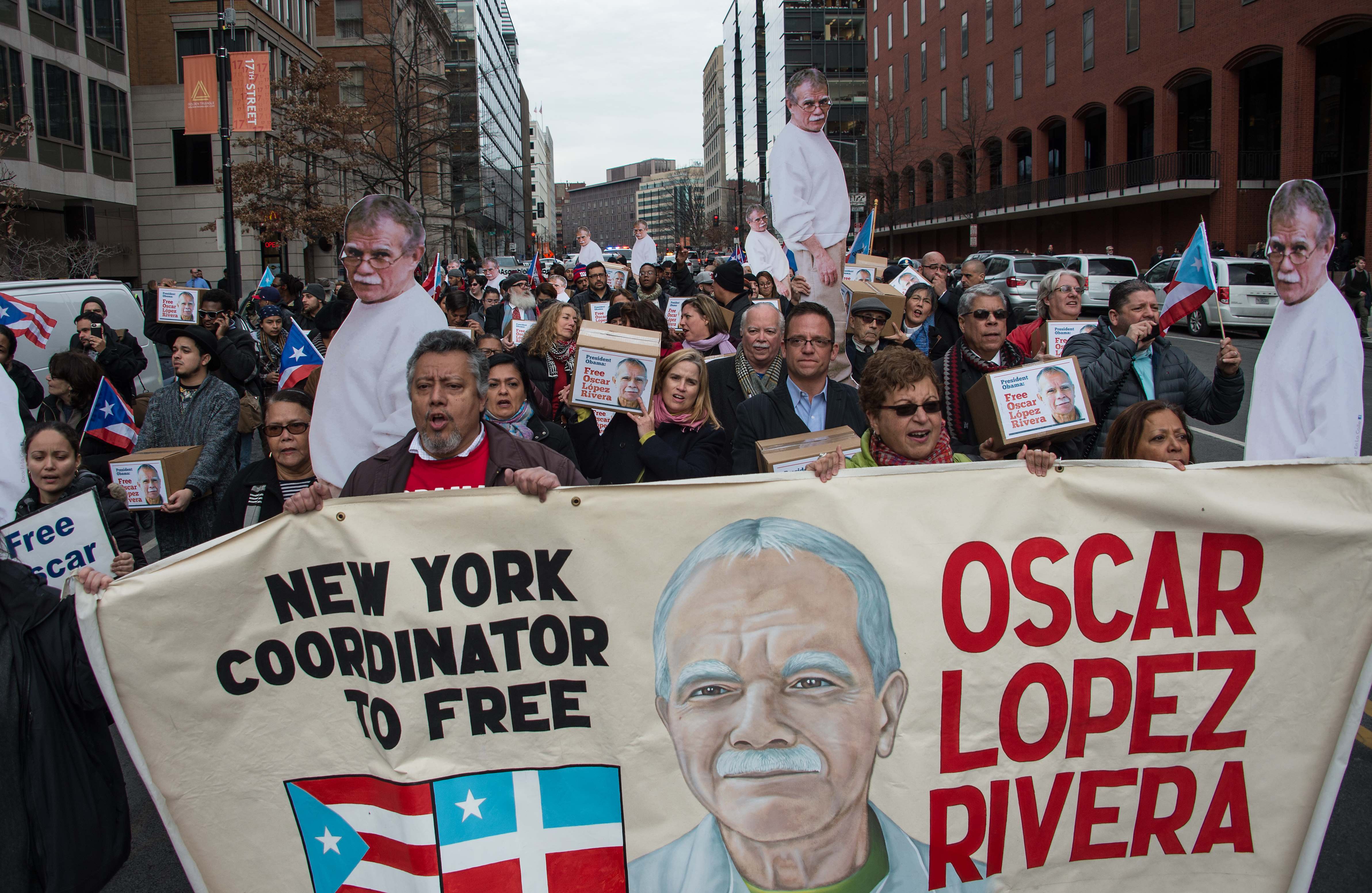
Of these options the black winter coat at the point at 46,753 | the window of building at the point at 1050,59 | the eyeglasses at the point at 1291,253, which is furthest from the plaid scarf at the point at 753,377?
the window of building at the point at 1050,59

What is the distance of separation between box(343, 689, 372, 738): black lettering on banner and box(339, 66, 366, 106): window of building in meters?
35.1

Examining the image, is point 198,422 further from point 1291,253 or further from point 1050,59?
point 1050,59

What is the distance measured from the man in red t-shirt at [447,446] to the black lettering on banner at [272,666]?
637 millimetres

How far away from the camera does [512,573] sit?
294cm

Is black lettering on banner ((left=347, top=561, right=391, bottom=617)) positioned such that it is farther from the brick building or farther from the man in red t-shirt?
the brick building

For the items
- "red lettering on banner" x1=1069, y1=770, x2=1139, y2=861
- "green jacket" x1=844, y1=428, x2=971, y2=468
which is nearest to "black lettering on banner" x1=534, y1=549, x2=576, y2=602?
"green jacket" x1=844, y1=428, x2=971, y2=468

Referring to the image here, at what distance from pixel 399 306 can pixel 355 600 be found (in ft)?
4.84

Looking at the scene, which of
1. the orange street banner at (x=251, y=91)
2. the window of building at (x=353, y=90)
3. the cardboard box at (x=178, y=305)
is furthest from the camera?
the window of building at (x=353, y=90)

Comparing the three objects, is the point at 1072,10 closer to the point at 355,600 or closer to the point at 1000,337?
the point at 1000,337

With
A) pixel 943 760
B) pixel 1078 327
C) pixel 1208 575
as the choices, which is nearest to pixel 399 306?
pixel 943 760

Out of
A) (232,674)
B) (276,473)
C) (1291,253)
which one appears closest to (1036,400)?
(1291,253)

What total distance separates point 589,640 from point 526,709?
26 cm

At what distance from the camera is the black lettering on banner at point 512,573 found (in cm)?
294

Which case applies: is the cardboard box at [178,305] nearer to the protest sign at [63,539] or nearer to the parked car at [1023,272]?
→ the protest sign at [63,539]
